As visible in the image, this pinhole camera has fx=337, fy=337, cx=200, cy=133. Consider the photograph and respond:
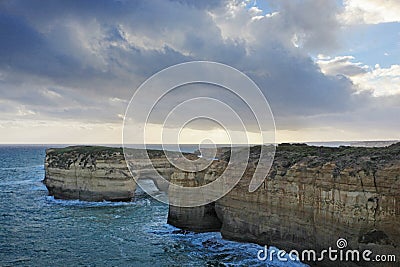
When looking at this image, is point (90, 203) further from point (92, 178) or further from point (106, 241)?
point (106, 241)

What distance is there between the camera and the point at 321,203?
20.5 m

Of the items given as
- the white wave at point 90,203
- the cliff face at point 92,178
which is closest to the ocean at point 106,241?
the white wave at point 90,203

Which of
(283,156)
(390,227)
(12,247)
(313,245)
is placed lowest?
(12,247)

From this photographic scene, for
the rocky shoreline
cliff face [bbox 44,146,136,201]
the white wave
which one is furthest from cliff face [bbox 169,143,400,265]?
cliff face [bbox 44,146,136,201]

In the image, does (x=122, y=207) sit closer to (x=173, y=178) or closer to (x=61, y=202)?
(x=61, y=202)

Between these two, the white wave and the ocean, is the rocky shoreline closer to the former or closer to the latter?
the ocean

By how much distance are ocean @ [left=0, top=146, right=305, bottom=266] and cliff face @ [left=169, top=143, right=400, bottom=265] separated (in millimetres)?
1814

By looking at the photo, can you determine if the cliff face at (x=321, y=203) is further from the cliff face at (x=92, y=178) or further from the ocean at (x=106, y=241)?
the cliff face at (x=92, y=178)

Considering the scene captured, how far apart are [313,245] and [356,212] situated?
3842 millimetres

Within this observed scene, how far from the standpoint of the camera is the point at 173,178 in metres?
31.1

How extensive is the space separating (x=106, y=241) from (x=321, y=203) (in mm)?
17226

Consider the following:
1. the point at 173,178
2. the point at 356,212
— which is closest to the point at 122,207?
the point at 173,178

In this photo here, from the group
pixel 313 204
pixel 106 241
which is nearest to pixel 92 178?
pixel 106 241

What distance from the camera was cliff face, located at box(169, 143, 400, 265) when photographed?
59.0 feet
